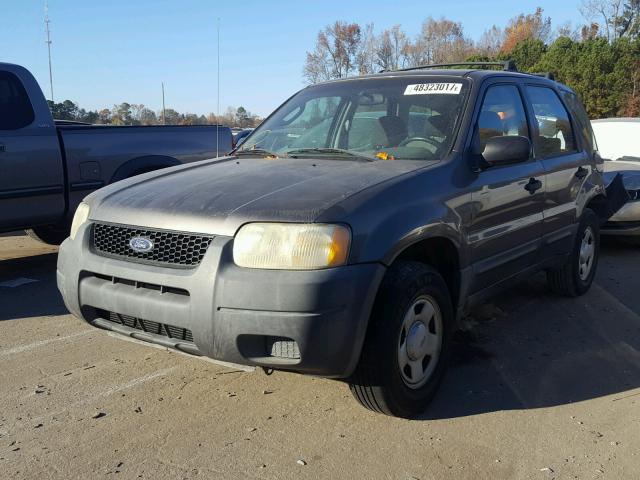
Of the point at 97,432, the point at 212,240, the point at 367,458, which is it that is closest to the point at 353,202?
the point at 212,240

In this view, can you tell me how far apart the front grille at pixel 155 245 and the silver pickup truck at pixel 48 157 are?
3.00 metres

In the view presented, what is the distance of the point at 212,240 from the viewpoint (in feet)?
9.54

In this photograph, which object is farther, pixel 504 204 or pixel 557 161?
pixel 557 161

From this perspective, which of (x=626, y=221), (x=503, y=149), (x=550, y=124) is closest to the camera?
(x=503, y=149)

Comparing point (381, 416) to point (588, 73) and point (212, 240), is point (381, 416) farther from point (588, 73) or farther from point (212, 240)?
point (588, 73)

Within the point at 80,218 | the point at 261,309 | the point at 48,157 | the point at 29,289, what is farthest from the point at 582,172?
the point at 29,289

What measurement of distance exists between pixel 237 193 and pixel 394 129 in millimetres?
1264

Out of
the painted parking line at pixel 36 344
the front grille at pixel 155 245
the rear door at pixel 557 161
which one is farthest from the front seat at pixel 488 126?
the painted parking line at pixel 36 344

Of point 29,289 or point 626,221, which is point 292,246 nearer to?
point 29,289

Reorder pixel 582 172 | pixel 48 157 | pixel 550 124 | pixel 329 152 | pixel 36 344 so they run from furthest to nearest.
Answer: pixel 48 157
pixel 582 172
pixel 550 124
pixel 36 344
pixel 329 152

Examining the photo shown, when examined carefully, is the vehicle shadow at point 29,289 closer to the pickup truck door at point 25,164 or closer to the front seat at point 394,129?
the pickup truck door at point 25,164

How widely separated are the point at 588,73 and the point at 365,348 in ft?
98.3

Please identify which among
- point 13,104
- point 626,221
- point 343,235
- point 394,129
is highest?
point 13,104

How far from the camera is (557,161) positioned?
4773 millimetres
